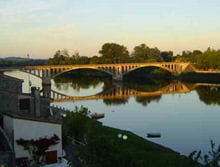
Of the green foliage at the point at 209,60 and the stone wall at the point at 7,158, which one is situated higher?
the green foliage at the point at 209,60

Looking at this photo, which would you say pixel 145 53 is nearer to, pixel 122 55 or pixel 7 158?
pixel 122 55

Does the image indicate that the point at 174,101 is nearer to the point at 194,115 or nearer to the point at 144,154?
the point at 194,115

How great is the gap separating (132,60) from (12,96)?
319 feet

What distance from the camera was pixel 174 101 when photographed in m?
51.6

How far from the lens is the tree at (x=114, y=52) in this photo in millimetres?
124312

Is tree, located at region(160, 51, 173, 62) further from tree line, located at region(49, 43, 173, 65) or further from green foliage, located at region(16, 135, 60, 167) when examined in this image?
green foliage, located at region(16, 135, 60, 167)

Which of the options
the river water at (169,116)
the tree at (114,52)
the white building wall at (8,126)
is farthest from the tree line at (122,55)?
the white building wall at (8,126)

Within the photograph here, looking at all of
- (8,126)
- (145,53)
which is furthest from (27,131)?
(145,53)

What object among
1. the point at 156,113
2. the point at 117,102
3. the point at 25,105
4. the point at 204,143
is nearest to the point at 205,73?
the point at 117,102

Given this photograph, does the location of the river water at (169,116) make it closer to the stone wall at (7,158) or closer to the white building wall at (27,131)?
the white building wall at (27,131)

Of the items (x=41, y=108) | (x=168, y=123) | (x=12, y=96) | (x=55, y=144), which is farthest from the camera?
(x=168, y=123)

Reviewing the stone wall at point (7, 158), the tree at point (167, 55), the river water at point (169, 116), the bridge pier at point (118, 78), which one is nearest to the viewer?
the stone wall at point (7, 158)

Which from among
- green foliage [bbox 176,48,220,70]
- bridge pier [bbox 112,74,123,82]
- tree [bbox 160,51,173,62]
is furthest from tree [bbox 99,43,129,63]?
green foliage [bbox 176,48,220,70]

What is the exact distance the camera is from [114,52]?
417 feet
